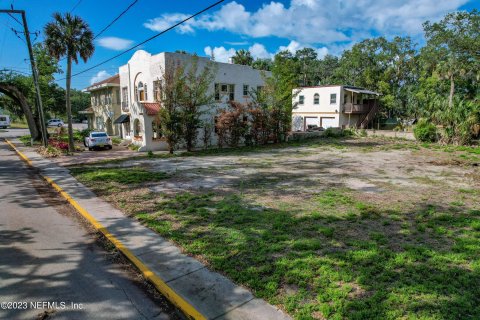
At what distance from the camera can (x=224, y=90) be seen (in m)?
25.1

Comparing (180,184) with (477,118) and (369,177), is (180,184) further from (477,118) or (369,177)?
(477,118)

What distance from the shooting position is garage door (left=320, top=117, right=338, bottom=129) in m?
35.2

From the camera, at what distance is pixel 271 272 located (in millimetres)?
4492

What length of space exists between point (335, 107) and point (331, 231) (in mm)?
31163

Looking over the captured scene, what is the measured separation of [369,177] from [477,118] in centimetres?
1554

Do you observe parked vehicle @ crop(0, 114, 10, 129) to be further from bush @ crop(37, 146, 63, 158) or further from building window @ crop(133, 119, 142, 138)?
bush @ crop(37, 146, 63, 158)

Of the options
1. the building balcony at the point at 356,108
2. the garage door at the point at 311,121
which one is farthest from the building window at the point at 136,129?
the building balcony at the point at 356,108

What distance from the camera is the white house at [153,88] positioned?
70.1 feet

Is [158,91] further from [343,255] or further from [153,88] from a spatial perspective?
[343,255]

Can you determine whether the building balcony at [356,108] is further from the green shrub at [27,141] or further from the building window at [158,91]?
the green shrub at [27,141]

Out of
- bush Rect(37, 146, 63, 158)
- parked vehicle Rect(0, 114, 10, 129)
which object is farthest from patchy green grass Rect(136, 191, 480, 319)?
parked vehicle Rect(0, 114, 10, 129)

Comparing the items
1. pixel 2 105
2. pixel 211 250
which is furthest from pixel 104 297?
pixel 2 105

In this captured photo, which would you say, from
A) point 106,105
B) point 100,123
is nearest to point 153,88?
point 106,105

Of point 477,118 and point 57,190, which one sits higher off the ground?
point 477,118
